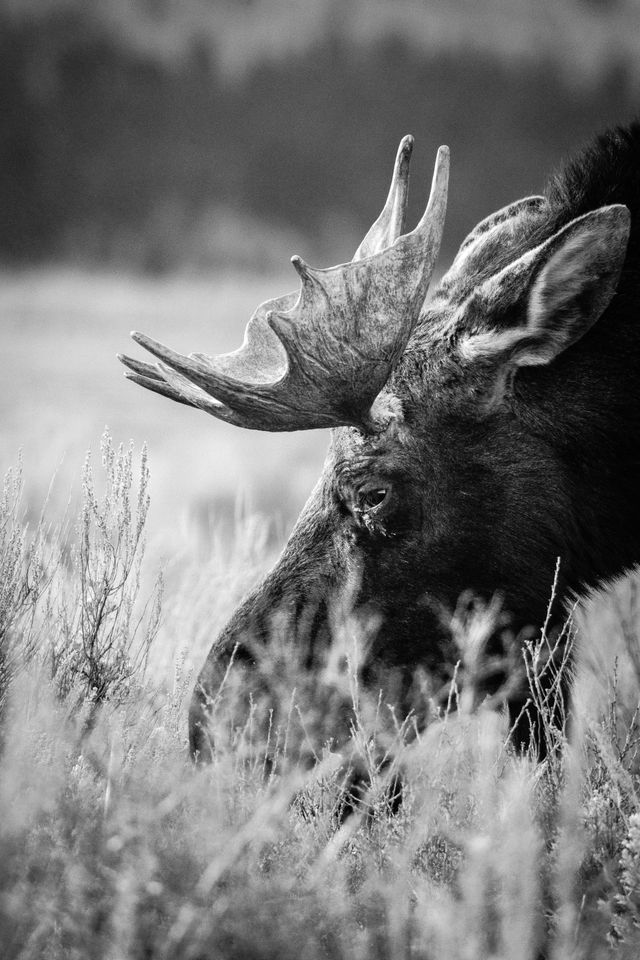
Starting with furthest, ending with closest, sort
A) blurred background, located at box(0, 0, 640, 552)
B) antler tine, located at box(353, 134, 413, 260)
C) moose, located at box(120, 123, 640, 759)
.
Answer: blurred background, located at box(0, 0, 640, 552) → antler tine, located at box(353, 134, 413, 260) → moose, located at box(120, 123, 640, 759)

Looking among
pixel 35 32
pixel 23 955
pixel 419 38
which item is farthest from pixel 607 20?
pixel 35 32

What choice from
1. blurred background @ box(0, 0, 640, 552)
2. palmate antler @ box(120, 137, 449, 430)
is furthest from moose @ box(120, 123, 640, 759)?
blurred background @ box(0, 0, 640, 552)

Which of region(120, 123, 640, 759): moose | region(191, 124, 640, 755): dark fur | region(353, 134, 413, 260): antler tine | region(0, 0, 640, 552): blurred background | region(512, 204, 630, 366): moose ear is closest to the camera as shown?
region(512, 204, 630, 366): moose ear

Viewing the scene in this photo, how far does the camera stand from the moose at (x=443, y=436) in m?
2.90

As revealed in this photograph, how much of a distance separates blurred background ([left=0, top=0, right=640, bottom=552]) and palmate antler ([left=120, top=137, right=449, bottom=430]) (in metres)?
14.2

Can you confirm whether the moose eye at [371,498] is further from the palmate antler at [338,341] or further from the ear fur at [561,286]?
the ear fur at [561,286]

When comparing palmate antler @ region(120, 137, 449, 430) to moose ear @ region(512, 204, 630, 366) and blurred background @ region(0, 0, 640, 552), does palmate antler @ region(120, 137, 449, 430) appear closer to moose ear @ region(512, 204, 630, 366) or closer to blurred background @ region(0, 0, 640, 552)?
moose ear @ region(512, 204, 630, 366)

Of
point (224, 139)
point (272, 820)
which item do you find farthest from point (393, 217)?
point (224, 139)

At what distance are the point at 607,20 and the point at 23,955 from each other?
5320cm

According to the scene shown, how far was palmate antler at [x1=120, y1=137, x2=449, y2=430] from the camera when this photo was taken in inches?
112

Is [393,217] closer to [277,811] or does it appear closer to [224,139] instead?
[277,811]

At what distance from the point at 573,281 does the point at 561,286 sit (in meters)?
0.04

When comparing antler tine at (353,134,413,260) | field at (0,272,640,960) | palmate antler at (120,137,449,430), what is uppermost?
antler tine at (353,134,413,260)

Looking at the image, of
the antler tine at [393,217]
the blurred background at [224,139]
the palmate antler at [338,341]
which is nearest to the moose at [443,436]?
the palmate antler at [338,341]
